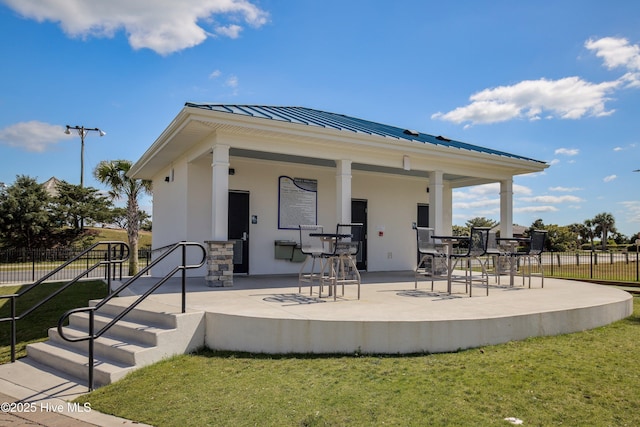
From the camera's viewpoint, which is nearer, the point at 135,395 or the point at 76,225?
the point at 135,395

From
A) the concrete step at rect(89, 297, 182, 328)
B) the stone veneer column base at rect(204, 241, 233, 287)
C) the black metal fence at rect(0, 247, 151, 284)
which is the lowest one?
the black metal fence at rect(0, 247, 151, 284)

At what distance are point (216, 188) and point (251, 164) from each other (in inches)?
101

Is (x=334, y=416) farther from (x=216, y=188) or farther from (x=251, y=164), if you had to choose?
(x=251, y=164)

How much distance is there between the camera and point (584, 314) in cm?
563

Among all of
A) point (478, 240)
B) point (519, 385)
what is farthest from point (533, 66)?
point (519, 385)

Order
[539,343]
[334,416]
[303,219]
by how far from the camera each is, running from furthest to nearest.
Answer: [303,219] → [539,343] → [334,416]

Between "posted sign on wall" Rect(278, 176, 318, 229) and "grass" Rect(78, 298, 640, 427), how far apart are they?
5.57 meters

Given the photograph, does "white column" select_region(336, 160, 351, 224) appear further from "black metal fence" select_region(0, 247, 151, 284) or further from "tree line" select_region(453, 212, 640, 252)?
"tree line" select_region(453, 212, 640, 252)

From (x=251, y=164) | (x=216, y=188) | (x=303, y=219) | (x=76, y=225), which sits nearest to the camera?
(x=216, y=188)

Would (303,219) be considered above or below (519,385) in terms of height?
above

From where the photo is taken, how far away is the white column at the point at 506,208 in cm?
1091

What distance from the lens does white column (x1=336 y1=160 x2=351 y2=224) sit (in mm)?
8344

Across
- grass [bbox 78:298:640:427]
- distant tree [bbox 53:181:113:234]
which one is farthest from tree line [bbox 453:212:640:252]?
grass [bbox 78:298:640:427]

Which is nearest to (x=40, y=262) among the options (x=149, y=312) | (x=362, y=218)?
(x=362, y=218)
